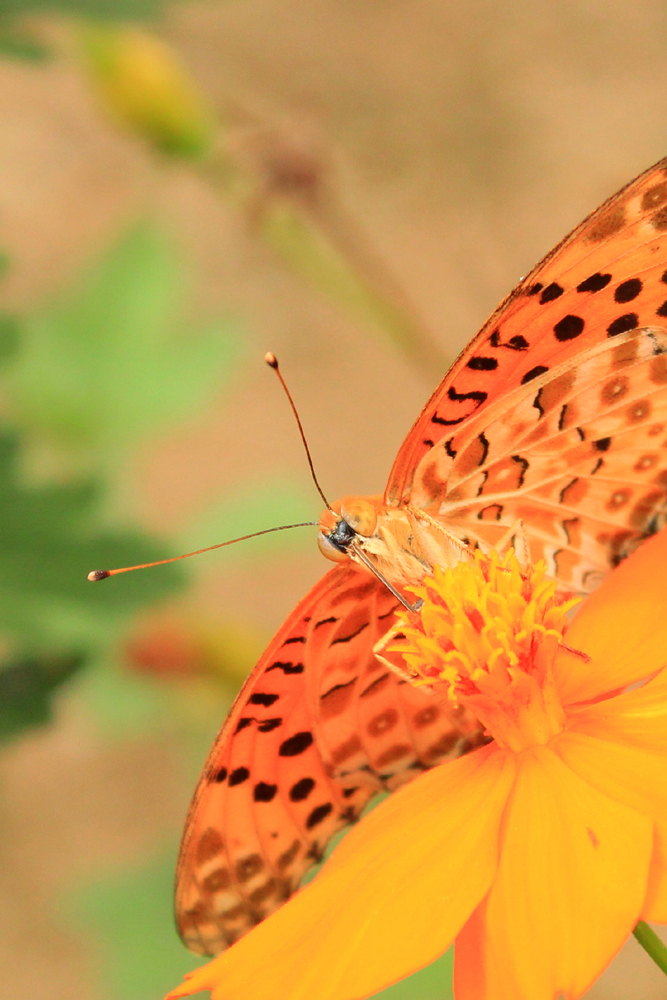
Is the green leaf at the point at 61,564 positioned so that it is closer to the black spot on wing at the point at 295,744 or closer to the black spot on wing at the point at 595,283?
the black spot on wing at the point at 295,744

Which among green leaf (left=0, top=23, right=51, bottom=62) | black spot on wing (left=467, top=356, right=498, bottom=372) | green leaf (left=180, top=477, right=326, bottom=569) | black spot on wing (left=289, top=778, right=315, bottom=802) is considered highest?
green leaf (left=0, top=23, right=51, bottom=62)

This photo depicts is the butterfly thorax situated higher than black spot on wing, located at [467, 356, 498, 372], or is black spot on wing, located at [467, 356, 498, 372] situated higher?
black spot on wing, located at [467, 356, 498, 372]

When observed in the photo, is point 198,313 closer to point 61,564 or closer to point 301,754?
point 61,564

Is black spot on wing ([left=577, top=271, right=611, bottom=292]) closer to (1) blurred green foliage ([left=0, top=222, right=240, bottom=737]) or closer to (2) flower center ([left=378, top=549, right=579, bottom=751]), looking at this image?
(2) flower center ([left=378, top=549, right=579, bottom=751])

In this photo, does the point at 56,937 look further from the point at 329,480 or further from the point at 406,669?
the point at 406,669

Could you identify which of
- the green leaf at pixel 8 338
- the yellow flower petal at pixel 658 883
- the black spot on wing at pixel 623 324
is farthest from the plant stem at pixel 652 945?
the green leaf at pixel 8 338

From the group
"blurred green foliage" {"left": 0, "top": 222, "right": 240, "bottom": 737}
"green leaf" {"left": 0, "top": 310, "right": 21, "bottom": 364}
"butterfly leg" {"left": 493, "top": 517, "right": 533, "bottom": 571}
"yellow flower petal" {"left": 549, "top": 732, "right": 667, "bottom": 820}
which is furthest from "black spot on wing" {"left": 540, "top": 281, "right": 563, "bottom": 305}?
"green leaf" {"left": 0, "top": 310, "right": 21, "bottom": 364}

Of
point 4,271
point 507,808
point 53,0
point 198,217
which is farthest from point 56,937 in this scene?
point 198,217
